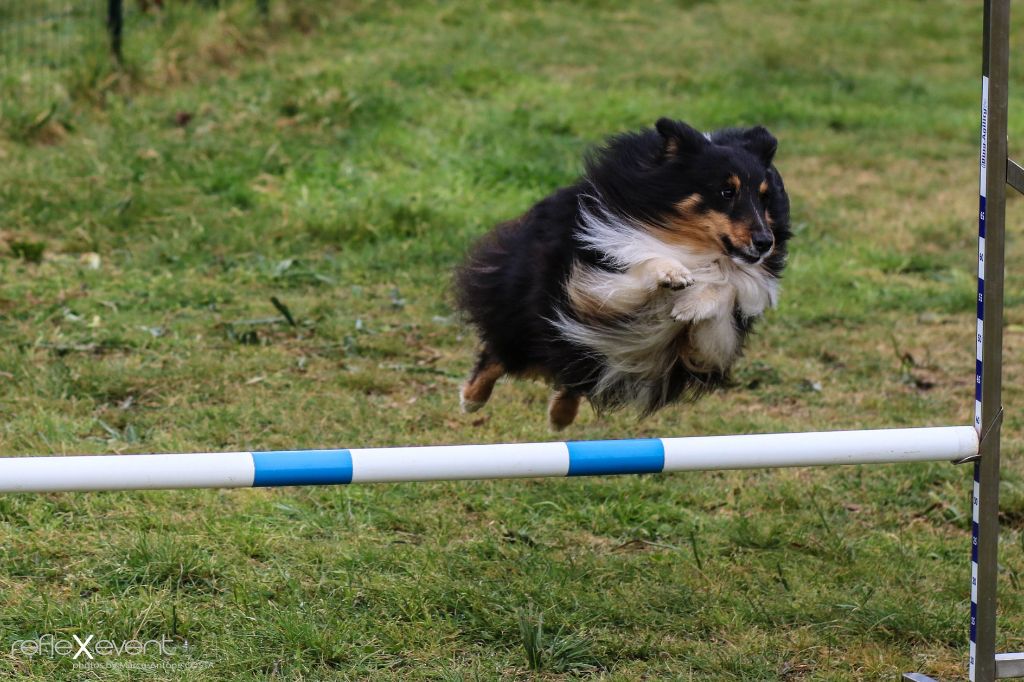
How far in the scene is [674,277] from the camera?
3.84 meters

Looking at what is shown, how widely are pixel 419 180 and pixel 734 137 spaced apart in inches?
165

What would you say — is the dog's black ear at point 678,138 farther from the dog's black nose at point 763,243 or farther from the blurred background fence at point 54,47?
the blurred background fence at point 54,47

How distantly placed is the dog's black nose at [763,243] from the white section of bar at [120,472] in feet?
5.60

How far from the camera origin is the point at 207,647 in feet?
11.2

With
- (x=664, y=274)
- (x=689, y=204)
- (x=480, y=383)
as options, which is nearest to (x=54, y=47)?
(x=480, y=383)

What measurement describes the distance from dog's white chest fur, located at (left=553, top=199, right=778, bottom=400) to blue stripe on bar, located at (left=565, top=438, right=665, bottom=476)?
0.92 m

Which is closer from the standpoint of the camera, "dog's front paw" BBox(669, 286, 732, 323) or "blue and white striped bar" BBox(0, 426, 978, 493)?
"blue and white striped bar" BBox(0, 426, 978, 493)

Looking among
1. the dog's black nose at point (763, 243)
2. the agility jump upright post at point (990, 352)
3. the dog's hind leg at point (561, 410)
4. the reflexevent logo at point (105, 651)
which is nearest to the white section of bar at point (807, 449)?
the agility jump upright post at point (990, 352)

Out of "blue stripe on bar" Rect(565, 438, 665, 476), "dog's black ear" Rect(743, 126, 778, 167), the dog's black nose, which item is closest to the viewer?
"blue stripe on bar" Rect(565, 438, 665, 476)

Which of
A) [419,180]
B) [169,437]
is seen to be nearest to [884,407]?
[169,437]

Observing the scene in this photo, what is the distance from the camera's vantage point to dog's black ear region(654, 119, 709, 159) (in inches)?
155

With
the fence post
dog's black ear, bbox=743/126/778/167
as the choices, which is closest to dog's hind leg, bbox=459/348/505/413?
dog's black ear, bbox=743/126/778/167

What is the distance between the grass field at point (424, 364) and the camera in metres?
3.64

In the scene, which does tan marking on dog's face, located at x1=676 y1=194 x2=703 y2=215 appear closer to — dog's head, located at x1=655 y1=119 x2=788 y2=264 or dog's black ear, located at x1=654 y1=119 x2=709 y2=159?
dog's head, located at x1=655 y1=119 x2=788 y2=264
